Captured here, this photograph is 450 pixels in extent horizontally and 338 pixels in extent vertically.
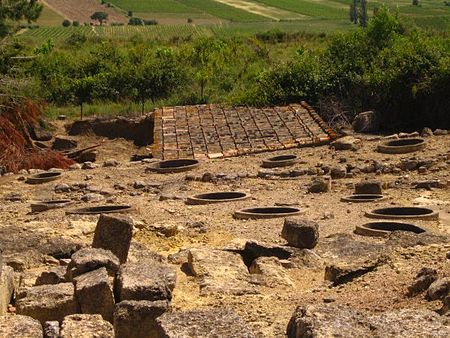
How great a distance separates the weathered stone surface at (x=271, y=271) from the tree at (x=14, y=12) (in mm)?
19403

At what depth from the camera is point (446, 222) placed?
38.6 feet

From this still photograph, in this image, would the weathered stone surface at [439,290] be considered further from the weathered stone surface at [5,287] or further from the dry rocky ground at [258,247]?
the weathered stone surface at [5,287]

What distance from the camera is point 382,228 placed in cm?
1127

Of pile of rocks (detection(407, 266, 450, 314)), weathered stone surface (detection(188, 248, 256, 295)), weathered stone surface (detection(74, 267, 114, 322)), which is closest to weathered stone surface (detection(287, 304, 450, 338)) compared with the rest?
pile of rocks (detection(407, 266, 450, 314))

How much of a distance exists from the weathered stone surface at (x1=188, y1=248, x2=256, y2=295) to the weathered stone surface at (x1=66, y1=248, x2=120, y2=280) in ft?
2.70

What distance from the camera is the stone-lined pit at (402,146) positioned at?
1727cm

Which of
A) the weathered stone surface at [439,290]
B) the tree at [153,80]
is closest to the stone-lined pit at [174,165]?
the weathered stone surface at [439,290]

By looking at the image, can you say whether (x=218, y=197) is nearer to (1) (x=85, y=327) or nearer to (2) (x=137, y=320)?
(2) (x=137, y=320)

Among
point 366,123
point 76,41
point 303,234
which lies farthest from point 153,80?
point 76,41

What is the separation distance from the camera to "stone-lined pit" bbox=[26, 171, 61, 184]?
1698 cm

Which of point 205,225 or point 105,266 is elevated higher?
point 105,266

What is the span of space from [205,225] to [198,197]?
2251 mm

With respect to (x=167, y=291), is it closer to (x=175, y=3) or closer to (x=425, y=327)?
(x=425, y=327)

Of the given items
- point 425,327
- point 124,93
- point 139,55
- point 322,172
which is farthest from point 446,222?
point 139,55
